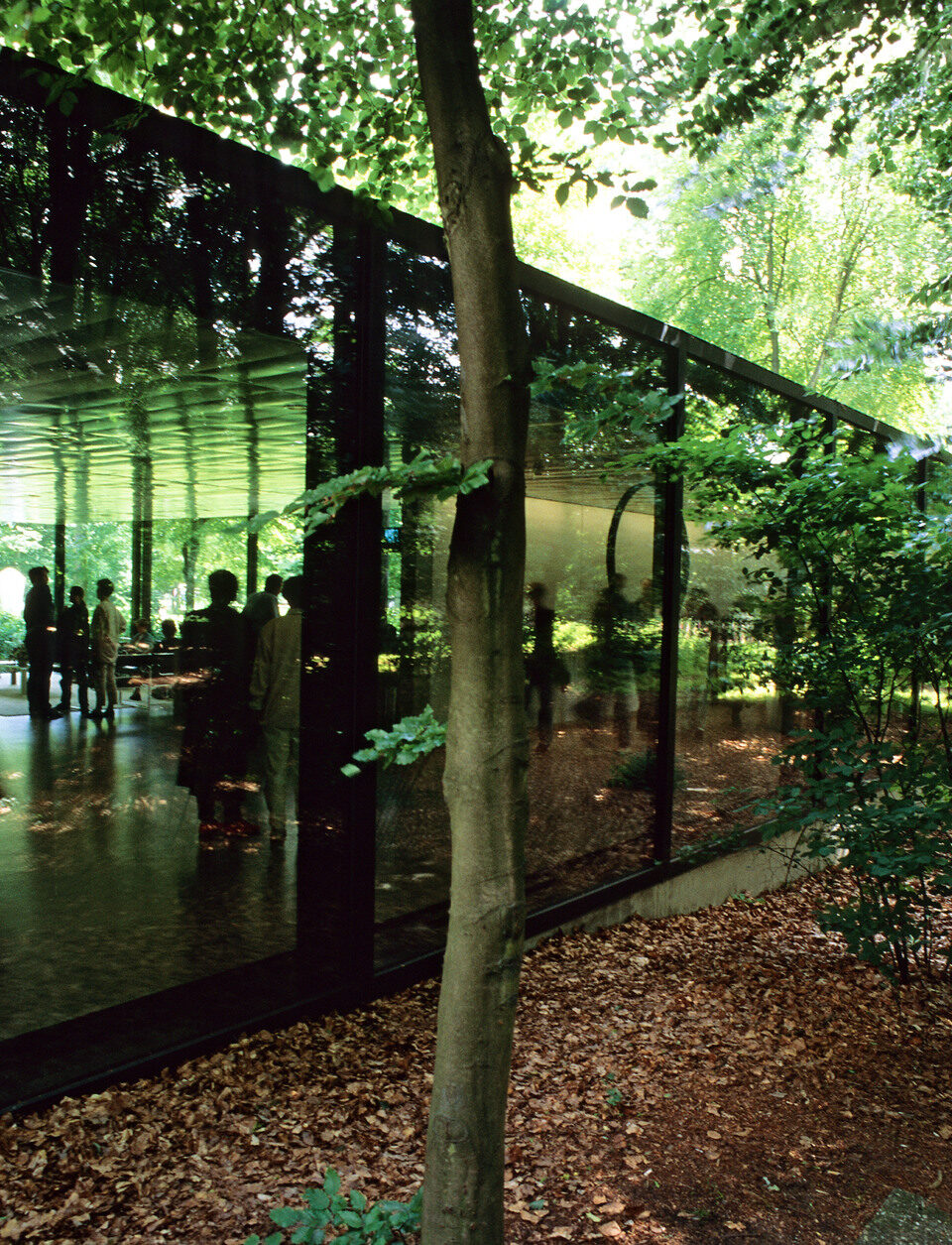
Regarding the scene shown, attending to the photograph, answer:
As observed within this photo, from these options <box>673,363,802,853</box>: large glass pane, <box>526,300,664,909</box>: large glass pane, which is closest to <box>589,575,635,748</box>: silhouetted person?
<box>526,300,664,909</box>: large glass pane

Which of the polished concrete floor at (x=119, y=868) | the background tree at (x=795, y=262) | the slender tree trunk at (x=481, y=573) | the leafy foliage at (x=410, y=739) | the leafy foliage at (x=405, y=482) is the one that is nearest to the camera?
the leafy foliage at (x=405, y=482)

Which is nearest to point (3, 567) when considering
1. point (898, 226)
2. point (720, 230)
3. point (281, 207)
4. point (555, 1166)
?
point (281, 207)

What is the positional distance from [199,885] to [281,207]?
312 centimetres

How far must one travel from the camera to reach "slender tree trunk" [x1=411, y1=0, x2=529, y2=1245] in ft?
7.13

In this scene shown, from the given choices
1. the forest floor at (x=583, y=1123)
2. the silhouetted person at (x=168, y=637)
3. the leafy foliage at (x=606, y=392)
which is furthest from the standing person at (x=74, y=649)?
the leafy foliage at (x=606, y=392)

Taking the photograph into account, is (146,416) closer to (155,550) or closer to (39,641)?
(155,550)

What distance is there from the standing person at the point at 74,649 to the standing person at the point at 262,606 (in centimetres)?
86

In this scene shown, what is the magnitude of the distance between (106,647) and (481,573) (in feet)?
10.7

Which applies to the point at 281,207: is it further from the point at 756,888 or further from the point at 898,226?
the point at 898,226

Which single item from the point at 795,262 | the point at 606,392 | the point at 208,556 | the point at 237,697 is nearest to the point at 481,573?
the point at 606,392

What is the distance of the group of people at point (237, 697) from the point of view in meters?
4.52

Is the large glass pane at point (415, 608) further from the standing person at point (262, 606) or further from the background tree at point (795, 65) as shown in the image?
the background tree at point (795, 65)

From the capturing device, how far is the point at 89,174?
362cm

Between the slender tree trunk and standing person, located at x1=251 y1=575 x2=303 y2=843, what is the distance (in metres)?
2.41
